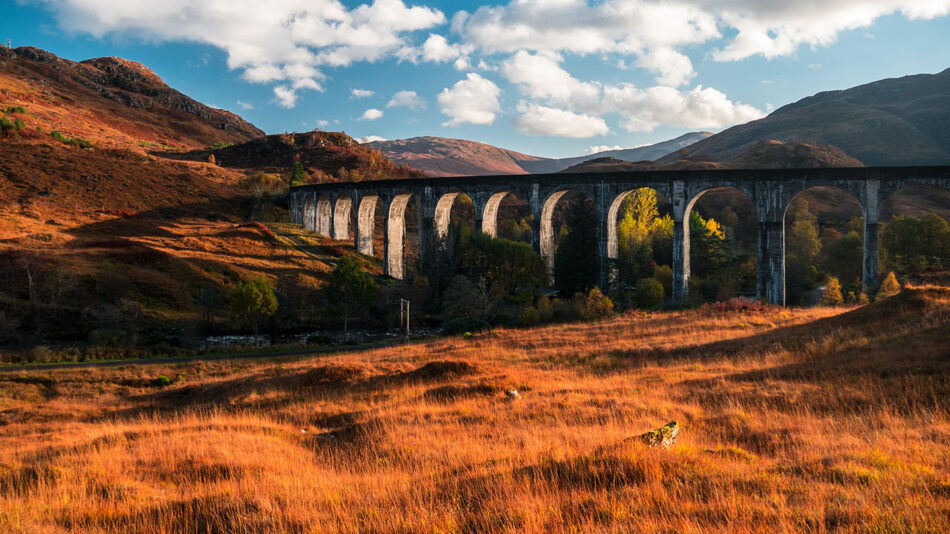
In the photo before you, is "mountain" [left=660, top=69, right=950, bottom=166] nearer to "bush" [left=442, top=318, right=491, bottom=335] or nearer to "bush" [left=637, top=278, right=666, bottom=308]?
"bush" [left=637, top=278, right=666, bottom=308]

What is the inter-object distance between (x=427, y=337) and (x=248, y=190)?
60023mm

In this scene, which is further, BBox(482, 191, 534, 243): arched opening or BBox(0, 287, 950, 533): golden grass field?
BBox(482, 191, 534, 243): arched opening

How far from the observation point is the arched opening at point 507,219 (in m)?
48.8

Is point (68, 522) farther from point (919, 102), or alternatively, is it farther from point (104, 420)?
point (919, 102)

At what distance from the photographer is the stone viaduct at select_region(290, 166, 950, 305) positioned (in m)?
31.0

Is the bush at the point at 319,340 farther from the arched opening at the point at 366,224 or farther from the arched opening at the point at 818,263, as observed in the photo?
the arched opening at the point at 818,263

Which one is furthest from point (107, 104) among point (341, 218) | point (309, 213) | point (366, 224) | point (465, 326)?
point (465, 326)

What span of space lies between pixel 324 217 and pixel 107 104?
110 meters

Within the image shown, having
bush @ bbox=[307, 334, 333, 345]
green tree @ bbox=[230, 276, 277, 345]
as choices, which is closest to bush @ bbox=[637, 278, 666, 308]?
bush @ bbox=[307, 334, 333, 345]

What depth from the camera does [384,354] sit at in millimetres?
26156

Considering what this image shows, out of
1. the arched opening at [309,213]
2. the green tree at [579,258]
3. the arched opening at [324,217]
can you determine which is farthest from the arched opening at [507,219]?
the arched opening at [309,213]

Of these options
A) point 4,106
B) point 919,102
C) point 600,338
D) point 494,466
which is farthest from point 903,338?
point 919,102

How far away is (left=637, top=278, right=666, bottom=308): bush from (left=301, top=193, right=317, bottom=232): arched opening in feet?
148

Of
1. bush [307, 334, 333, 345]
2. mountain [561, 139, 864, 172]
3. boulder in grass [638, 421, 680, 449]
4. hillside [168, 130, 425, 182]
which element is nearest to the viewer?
boulder in grass [638, 421, 680, 449]
